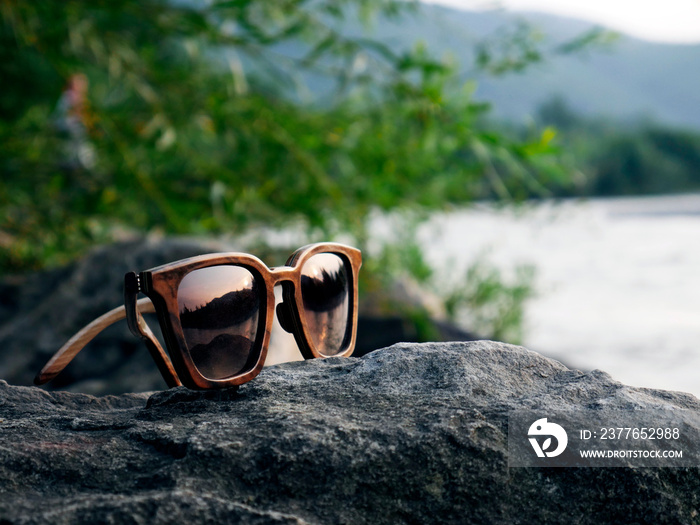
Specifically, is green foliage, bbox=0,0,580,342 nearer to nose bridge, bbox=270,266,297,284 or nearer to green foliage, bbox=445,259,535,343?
nose bridge, bbox=270,266,297,284

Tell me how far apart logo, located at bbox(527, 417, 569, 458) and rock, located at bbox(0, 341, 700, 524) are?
1.1 inches

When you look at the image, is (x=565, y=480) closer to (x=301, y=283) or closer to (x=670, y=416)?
(x=670, y=416)

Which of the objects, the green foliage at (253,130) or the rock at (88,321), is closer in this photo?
the green foliage at (253,130)

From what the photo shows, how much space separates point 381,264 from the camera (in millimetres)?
4043

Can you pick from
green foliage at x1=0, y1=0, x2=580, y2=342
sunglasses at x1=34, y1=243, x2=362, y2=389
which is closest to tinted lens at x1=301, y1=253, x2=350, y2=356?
sunglasses at x1=34, y1=243, x2=362, y2=389

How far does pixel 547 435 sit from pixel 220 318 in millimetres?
657

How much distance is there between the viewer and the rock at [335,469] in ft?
2.89

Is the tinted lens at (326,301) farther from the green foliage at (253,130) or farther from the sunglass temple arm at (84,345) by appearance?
the green foliage at (253,130)

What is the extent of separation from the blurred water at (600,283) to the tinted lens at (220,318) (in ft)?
6.58

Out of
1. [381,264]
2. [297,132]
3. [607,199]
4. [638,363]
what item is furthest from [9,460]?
[607,199]

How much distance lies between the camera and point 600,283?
Answer: 28.2ft

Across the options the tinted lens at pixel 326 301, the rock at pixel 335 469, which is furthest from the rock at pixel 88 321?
the rock at pixel 335 469

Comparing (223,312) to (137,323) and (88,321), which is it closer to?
(137,323)

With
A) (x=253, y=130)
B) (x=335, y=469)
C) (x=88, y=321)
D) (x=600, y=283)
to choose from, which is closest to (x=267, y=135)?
(x=253, y=130)
